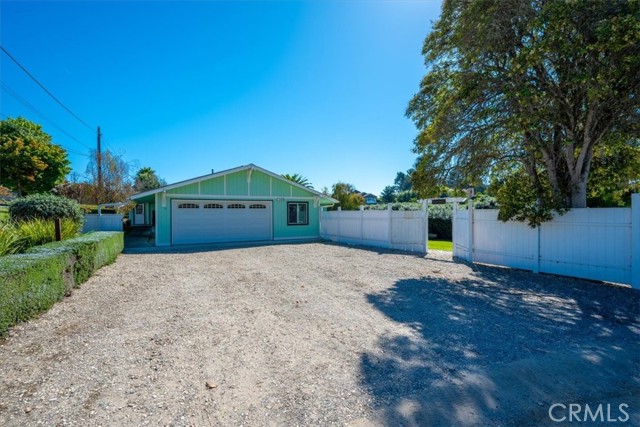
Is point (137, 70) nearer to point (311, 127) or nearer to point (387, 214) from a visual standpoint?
point (311, 127)

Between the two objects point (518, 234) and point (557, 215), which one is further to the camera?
point (518, 234)

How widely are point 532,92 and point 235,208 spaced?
14089 mm

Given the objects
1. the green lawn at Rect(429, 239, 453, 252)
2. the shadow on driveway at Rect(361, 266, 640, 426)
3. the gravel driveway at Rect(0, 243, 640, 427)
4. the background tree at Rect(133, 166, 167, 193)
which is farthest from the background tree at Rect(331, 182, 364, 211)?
the background tree at Rect(133, 166, 167, 193)

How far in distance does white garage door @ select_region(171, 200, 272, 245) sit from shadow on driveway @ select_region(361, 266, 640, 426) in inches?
485

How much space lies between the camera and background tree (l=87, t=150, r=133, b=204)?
24719 millimetres

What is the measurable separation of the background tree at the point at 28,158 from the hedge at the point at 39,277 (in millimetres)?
17033

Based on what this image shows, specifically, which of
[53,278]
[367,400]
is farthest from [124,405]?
[53,278]

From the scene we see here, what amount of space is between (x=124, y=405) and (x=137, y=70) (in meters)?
14.0

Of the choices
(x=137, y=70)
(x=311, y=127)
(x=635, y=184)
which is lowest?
(x=635, y=184)

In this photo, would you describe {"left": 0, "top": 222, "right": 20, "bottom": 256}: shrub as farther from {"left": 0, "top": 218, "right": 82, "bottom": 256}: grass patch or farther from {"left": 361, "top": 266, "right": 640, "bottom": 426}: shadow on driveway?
{"left": 361, "top": 266, "right": 640, "bottom": 426}: shadow on driveway

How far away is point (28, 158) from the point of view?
18656 mm

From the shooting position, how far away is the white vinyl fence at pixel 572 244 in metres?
6.58

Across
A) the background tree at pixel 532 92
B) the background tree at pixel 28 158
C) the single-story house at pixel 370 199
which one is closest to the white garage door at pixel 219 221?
the background tree at pixel 532 92

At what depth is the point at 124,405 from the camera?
2.56 meters
